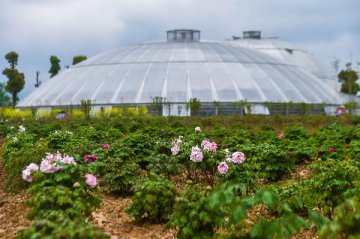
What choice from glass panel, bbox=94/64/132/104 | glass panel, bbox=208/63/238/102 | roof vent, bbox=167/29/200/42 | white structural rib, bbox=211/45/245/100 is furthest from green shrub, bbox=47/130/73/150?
roof vent, bbox=167/29/200/42

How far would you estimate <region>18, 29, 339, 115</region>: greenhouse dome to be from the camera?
92.1ft

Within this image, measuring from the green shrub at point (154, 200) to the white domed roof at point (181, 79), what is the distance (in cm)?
2109

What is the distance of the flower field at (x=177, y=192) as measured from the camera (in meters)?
4.26

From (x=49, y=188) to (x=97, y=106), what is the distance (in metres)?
23.3

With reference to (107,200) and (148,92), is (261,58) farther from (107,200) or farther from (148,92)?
(107,200)

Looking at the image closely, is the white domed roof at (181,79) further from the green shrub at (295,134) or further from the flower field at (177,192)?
the flower field at (177,192)

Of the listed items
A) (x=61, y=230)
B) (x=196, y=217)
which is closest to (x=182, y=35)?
(x=196, y=217)

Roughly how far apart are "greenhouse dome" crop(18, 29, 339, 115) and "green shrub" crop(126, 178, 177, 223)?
20486 mm

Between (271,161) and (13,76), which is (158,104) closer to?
(271,161)

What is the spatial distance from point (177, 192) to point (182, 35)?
104ft

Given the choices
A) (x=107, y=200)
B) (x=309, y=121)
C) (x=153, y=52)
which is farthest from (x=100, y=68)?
(x=107, y=200)

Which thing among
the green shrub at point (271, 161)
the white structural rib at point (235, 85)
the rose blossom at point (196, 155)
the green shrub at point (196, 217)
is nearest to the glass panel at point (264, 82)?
the white structural rib at point (235, 85)

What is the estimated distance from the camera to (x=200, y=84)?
2866 cm

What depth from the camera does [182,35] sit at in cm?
3738
